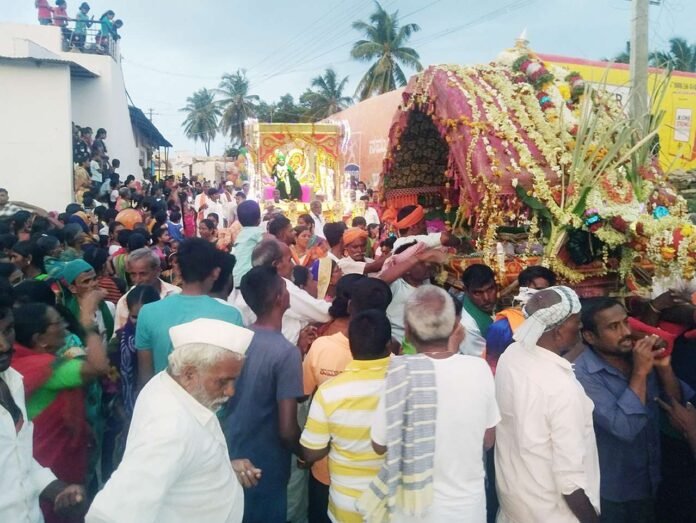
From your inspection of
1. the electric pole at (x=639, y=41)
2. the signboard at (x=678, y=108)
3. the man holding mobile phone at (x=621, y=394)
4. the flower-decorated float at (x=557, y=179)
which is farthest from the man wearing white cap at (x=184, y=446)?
the signboard at (x=678, y=108)

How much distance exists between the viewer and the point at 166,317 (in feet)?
10.8

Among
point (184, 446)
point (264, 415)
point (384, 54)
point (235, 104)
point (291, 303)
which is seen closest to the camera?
point (184, 446)

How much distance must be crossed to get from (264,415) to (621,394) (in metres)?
1.78

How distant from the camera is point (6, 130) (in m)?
14.4

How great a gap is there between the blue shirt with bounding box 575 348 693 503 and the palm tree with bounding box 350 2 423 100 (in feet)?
124

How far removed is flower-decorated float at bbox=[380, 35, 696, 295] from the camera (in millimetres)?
4973

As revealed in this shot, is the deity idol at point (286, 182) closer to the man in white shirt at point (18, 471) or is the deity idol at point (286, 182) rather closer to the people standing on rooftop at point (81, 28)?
the people standing on rooftop at point (81, 28)

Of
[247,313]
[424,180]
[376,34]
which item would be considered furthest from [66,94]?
[376,34]

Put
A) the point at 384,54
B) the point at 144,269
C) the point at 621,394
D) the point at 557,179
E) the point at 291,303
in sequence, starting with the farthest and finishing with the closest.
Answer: the point at 384,54
the point at 557,179
the point at 144,269
the point at 291,303
the point at 621,394

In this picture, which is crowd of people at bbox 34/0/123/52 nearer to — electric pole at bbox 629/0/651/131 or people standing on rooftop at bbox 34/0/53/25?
people standing on rooftop at bbox 34/0/53/25

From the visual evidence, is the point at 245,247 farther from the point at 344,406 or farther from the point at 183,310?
the point at 344,406

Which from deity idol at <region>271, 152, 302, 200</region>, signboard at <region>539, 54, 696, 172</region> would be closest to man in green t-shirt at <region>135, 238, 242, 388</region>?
deity idol at <region>271, 152, 302, 200</region>

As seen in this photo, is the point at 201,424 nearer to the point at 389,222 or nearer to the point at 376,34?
the point at 389,222

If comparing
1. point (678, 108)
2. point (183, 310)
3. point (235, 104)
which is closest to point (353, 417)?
point (183, 310)
